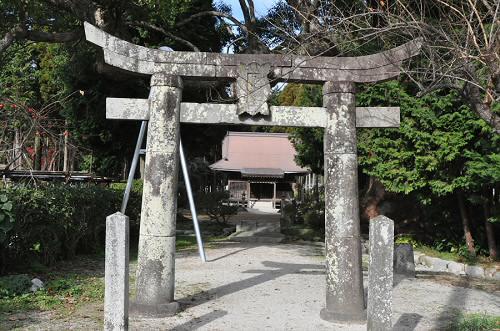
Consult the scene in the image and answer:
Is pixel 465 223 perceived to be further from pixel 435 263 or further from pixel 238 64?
pixel 238 64

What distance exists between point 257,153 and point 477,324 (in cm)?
3222

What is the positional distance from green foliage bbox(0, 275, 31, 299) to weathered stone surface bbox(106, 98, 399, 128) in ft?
10.7

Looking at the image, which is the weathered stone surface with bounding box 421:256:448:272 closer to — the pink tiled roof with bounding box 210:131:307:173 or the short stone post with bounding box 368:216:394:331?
the short stone post with bounding box 368:216:394:331

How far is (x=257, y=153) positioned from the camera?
3816 centimetres

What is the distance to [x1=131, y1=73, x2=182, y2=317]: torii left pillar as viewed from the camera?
673cm

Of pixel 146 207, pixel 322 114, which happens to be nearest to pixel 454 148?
A: pixel 322 114

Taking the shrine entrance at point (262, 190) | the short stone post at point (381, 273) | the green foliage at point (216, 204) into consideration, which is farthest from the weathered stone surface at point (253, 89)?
the shrine entrance at point (262, 190)

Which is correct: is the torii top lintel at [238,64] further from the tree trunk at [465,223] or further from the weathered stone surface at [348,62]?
the tree trunk at [465,223]

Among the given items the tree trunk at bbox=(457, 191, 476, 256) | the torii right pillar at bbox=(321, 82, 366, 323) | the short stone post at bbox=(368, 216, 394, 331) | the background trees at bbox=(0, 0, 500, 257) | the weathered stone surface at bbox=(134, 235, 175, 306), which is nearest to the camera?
the short stone post at bbox=(368, 216, 394, 331)

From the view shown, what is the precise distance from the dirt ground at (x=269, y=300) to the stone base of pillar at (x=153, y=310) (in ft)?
0.46

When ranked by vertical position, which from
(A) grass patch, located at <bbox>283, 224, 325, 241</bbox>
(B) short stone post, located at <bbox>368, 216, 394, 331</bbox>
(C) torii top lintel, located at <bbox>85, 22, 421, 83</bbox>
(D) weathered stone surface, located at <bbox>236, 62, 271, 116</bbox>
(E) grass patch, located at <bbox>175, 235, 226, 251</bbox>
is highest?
(C) torii top lintel, located at <bbox>85, 22, 421, 83</bbox>

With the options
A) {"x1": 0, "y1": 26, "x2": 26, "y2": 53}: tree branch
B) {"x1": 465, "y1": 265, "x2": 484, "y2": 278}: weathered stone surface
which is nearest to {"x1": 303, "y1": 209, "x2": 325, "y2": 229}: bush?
{"x1": 465, "y1": 265, "x2": 484, "y2": 278}: weathered stone surface

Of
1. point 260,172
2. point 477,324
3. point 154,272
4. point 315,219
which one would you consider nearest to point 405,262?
point 477,324

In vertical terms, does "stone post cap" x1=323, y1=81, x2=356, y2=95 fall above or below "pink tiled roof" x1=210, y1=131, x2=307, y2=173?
below
